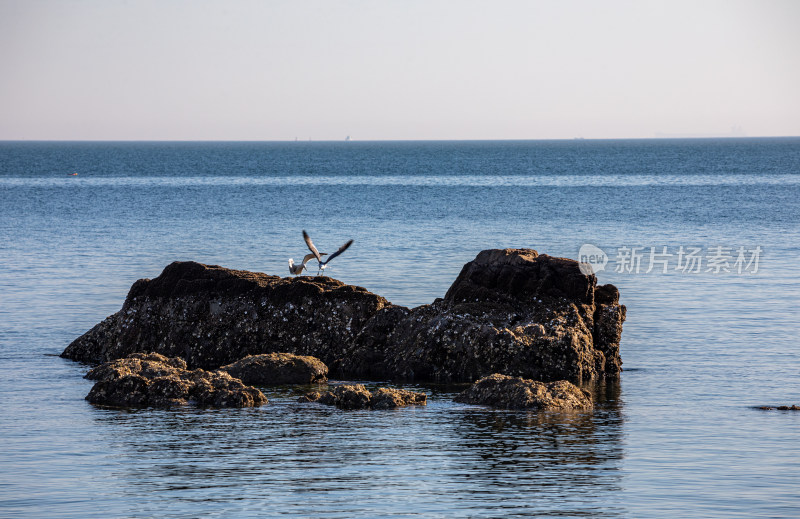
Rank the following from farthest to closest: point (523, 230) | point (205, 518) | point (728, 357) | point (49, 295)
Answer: point (523, 230), point (49, 295), point (728, 357), point (205, 518)

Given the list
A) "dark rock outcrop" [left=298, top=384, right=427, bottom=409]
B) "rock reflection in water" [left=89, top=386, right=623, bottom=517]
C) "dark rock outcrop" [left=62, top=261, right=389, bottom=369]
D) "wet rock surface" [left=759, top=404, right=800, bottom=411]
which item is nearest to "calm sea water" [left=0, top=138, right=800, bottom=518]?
"rock reflection in water" [left=89, top=386, right=623, bottom=517]

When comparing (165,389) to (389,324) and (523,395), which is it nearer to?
(389,324)

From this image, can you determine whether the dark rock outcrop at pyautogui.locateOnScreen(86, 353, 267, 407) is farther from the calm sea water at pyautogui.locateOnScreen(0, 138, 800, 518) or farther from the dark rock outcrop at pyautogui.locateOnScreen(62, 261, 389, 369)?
the dark rock outcrop at pyautogui.locateOnScreen(62, 261, 389, 369)

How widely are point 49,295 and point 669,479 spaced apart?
78.5 ft

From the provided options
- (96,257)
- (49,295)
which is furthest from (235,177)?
(49,295)

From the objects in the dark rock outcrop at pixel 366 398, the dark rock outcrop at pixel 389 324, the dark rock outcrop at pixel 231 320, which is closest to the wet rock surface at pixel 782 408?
the dark rock outcrop at pixel 389 324

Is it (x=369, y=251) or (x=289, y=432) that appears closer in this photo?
(x=289, y=432)

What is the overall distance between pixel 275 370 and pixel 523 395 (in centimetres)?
544

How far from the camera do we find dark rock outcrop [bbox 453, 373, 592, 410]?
18266 mm

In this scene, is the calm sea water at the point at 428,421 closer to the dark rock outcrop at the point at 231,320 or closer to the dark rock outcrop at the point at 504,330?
the dark rock outcrop at the point at 504,330

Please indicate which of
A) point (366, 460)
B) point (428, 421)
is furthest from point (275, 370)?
point (366, 460)

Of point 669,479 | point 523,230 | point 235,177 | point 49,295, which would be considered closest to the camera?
point 669,479

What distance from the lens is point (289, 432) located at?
16578 mm

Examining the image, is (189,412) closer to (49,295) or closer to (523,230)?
(49,295)
